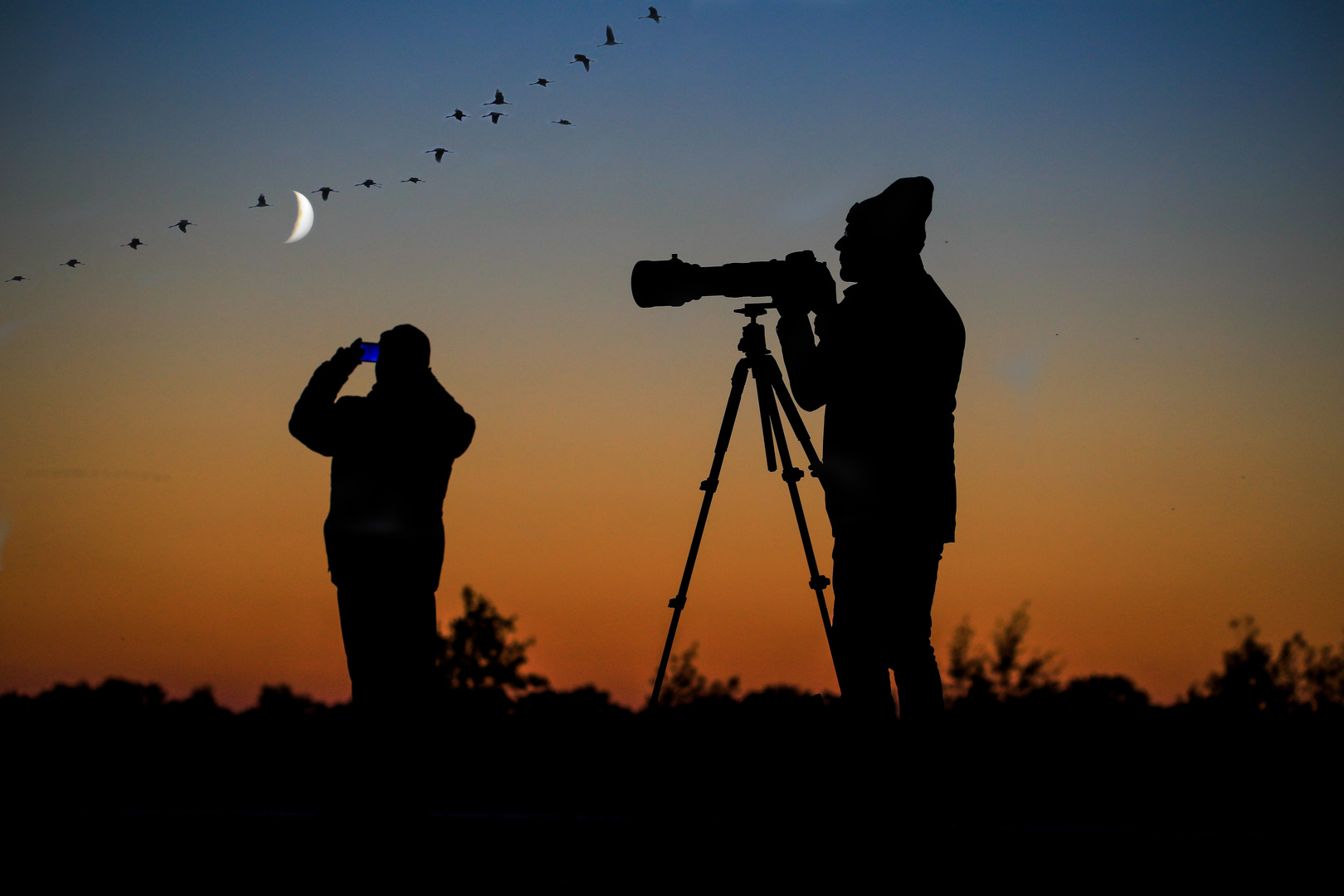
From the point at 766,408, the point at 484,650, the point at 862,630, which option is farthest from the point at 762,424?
the point at 484,650

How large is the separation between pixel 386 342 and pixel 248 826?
1884mm

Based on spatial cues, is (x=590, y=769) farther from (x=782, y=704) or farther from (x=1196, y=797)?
(x=1196, y=797)

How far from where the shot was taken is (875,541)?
3227 mm

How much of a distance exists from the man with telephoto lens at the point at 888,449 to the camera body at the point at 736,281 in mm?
192

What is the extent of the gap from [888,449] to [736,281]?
2.86ft

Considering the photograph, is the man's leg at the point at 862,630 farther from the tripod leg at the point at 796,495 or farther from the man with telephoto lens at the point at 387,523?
the man with telephoto lens at the point at 387,523

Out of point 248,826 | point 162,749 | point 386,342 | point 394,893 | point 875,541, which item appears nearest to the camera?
point 394,893

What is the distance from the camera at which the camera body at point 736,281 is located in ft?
11.7

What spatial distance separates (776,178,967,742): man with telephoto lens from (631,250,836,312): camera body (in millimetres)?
192

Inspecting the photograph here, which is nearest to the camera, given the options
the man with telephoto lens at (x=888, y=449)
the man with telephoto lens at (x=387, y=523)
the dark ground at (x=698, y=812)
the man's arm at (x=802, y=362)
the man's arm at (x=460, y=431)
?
the dark ground at (x=698, y=812)

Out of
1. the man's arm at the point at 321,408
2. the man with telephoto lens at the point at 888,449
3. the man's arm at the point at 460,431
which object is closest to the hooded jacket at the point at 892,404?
the man with telephoto lens at the point at 888,449

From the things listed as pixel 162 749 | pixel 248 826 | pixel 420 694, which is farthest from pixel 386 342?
pixel 162 749

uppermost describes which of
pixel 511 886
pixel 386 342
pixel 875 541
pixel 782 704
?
pixel 386 342

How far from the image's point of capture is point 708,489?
3873mm
